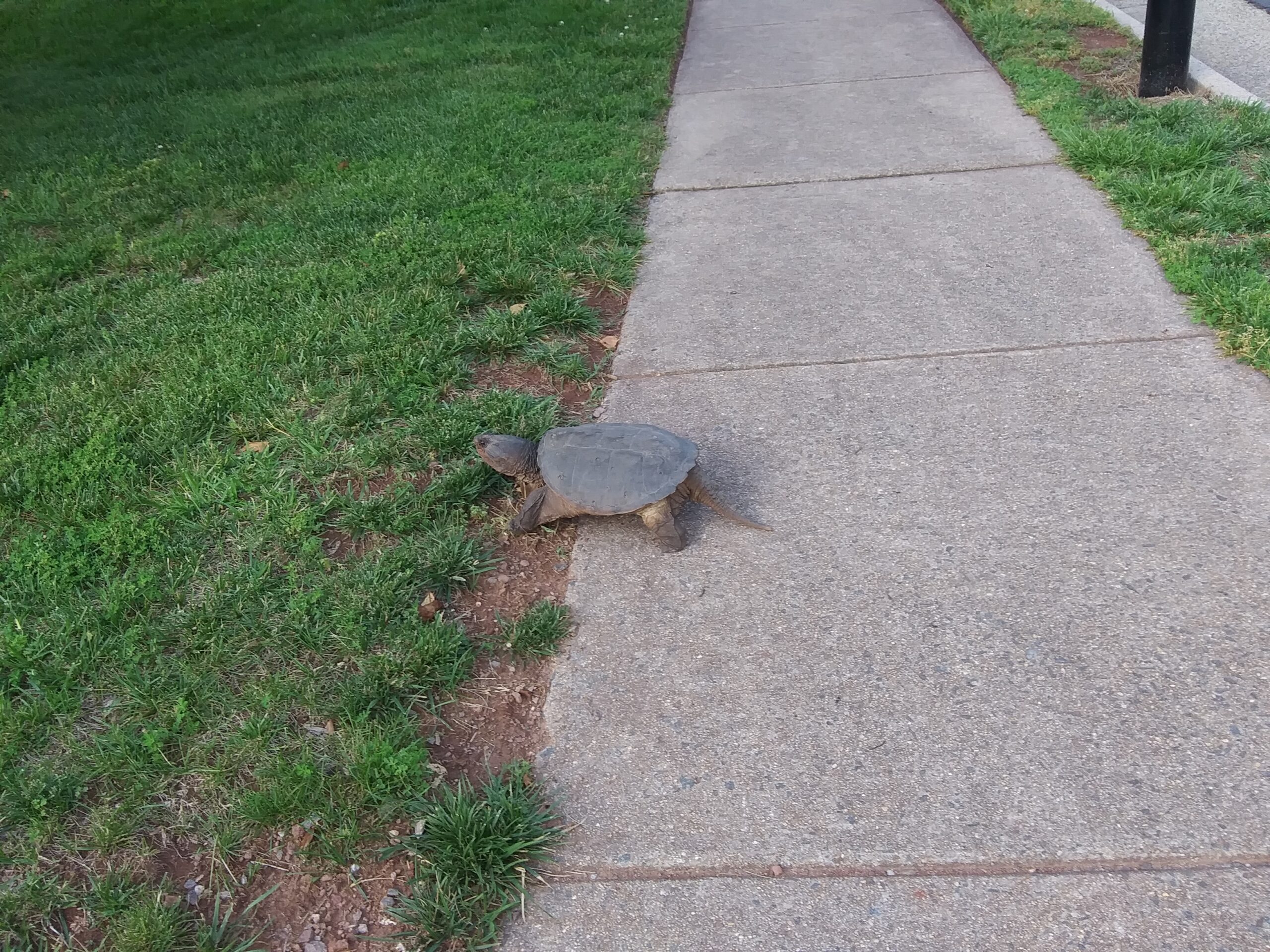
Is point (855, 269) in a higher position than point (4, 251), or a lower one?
lower

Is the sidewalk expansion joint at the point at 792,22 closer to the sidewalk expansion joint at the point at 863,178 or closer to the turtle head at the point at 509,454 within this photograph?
the sidewalk expansion joint at the point at 863,178

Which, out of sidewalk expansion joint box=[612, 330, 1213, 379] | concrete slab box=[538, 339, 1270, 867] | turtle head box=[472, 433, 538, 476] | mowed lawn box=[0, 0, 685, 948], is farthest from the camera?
sidewalk expansion joint box=[612, 330, 1213, 379]

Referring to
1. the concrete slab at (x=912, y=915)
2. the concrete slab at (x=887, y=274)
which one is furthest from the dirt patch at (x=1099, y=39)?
the concrete slab at (x=912, y=915)

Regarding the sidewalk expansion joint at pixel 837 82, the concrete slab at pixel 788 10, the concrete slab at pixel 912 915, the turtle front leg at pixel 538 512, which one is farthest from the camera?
the concrete slab at pixel 788 10

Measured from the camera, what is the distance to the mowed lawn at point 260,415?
98.8 inches

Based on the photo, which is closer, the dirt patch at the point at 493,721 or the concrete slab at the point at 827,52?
the dirt patch at the point at 493,721

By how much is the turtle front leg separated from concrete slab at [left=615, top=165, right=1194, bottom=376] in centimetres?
111

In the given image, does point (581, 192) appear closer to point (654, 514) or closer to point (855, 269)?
point (855, 269)

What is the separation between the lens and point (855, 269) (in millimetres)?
4879

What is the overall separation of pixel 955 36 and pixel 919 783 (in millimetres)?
7950

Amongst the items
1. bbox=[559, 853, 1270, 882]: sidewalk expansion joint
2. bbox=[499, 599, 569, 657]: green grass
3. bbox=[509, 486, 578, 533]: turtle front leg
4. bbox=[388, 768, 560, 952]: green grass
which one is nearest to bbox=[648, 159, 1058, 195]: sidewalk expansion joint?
bbox=[509, 486, 578, 533]: turtle front leg

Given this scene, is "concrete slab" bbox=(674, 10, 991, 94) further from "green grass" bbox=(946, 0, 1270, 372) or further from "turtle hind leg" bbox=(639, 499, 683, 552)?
"turtle hind leg" bbox=(639, 499, 683, 552)

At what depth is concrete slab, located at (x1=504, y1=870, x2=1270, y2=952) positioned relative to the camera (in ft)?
6.52

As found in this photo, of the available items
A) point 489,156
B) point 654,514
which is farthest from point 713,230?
point 654,514
